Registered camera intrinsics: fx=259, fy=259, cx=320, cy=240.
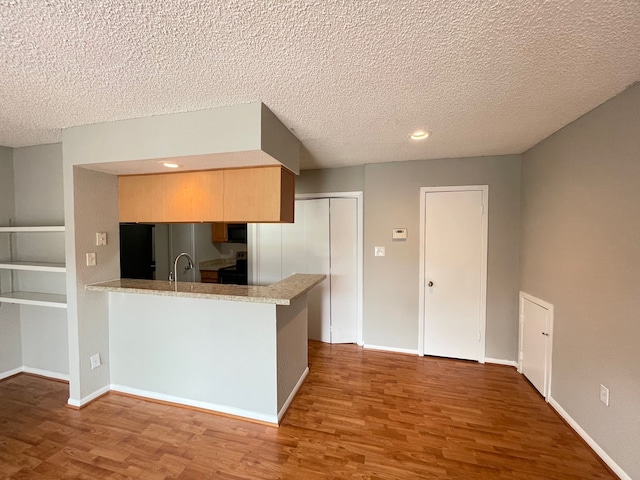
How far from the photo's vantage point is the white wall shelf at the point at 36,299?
7.64ft

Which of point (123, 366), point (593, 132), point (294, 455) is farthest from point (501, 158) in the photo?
point (123, 366)

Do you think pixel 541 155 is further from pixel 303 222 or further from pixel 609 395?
pixel 303 222

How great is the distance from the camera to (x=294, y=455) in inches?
68.6

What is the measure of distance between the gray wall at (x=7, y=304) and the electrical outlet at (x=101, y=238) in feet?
4.38

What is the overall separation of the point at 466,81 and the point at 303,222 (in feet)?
8.26

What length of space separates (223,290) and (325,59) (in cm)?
176

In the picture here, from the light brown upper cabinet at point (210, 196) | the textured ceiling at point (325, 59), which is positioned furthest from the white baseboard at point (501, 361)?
the light brown upper cabinet at point (210, 196)

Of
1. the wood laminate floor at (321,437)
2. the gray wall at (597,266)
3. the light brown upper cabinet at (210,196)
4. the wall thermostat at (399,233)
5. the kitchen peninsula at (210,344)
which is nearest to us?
the gray wall at (597,266)

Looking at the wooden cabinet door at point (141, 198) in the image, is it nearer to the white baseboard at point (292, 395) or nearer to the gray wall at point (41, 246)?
the gray wall at point (41, 246)

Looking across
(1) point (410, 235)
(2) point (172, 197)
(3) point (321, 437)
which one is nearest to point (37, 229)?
(2) point (172, 197)

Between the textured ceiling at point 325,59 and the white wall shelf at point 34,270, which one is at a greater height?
the textured ceiling at point 325,59

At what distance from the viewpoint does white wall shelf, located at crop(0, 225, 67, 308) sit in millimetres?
2292

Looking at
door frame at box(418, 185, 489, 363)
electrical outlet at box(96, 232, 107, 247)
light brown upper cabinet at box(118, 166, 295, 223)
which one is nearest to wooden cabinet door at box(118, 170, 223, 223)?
light brown upper cabinet at box(118, 166, 295, 223)

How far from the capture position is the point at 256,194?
216 centimetres
